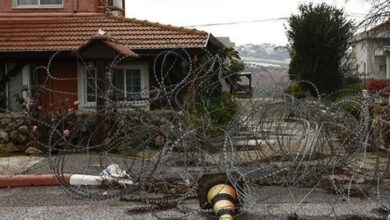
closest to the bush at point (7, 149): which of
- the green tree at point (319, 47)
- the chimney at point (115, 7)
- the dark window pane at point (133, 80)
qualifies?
the dark window pane at point (133, 80)

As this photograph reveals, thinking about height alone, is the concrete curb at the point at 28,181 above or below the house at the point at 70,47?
below

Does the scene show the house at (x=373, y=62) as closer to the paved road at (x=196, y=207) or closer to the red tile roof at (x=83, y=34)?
the red tile roof at (x=83, y=34)

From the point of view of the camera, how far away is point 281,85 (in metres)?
10.2

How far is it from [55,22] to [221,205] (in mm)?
13844

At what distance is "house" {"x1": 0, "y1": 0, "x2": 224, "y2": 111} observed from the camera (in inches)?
702

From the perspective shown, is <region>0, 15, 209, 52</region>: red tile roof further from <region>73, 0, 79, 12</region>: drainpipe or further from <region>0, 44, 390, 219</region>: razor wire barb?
<region>0, 44, 390, 219</region>: razor wire barb

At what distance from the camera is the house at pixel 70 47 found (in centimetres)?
1783

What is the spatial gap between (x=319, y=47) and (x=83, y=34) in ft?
45.5

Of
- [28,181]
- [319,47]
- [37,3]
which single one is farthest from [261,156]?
[319,47]

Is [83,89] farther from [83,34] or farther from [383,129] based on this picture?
[383,129]

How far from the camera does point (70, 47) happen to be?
1783 cm

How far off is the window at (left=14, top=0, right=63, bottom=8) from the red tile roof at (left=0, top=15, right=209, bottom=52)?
0.46 m

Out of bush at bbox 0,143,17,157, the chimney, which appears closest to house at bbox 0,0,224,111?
the chimney

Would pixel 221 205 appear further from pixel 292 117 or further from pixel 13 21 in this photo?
pixel 13 21
